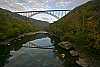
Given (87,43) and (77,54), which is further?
(87,43)

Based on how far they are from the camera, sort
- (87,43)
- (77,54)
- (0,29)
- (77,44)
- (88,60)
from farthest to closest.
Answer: (0,29), (77,44), (87,43), (77,54), (88,60)

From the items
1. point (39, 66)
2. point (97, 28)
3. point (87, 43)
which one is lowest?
point (39, 66)

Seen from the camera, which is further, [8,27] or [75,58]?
[8,27]

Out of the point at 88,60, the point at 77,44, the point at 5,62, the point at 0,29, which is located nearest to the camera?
the point at 88,60

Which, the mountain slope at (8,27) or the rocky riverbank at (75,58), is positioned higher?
the mountain slope at (8,27)

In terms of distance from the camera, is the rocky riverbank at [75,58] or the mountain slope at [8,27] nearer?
→ the rocky riverbank at [75,58]

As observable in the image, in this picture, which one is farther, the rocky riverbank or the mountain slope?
the mountain slope

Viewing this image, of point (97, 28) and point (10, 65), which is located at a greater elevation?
point (97, 28)

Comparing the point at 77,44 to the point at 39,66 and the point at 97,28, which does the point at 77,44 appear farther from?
the point at 39,66

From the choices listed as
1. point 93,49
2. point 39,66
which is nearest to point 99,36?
point 93,49

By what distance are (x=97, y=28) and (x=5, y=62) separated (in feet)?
45.1

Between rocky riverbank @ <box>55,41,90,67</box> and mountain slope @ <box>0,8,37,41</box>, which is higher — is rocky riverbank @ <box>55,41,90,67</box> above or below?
below

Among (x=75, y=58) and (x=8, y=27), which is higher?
(x=8, y=27)

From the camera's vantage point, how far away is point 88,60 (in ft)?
70.3
